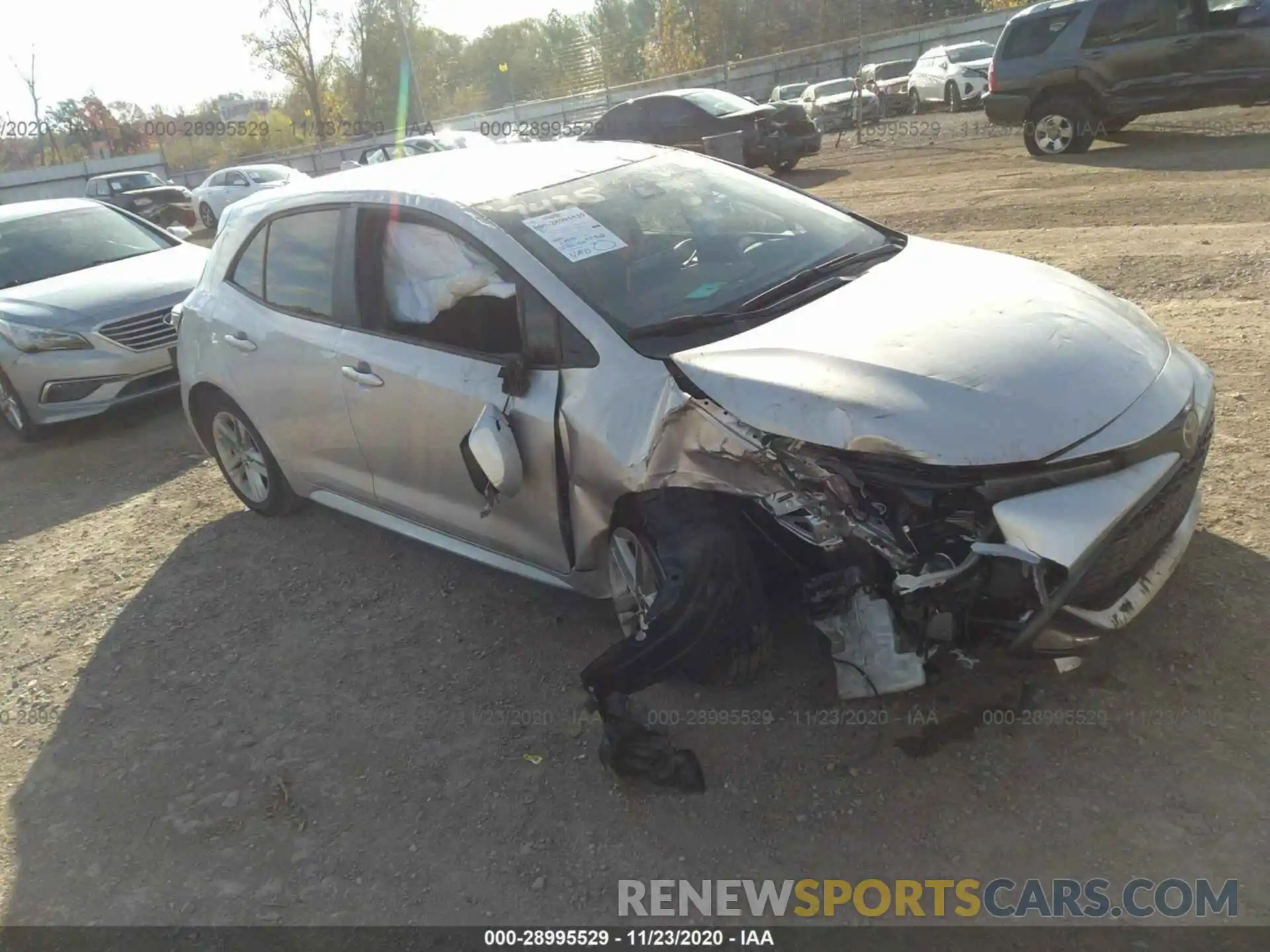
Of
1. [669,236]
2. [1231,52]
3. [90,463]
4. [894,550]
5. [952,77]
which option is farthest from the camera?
[952,77]

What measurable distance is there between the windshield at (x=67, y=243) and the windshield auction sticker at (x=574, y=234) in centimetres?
584

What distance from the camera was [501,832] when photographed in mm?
2768

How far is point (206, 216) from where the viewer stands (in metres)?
23.7

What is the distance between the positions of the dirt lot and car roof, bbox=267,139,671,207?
5.26 feet

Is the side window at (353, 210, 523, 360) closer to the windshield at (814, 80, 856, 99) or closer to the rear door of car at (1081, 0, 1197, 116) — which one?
the rear door of car at (1081, 0, 1197, 116)

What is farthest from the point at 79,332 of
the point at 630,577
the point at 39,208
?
the point at 630,577

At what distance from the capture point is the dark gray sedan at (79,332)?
6578 millimetres

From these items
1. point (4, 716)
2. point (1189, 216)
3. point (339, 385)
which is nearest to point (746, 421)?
point (339, 385)

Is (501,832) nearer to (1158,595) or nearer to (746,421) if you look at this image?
(746,421)

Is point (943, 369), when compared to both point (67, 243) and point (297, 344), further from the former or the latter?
point (67, 243)

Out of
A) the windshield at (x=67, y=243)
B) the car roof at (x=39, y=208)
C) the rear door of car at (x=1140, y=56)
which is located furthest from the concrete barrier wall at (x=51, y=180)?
the rear door of car at (x=1140, y=56)

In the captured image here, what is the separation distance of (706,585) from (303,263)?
248 centimetres

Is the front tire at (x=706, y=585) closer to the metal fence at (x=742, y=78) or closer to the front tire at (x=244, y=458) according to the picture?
the front tire at (x=244, y=458)
